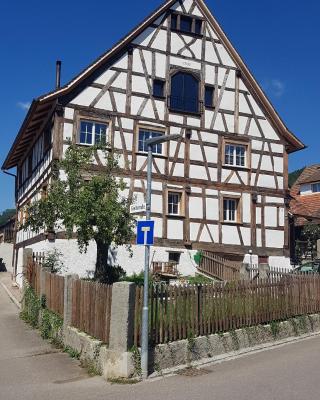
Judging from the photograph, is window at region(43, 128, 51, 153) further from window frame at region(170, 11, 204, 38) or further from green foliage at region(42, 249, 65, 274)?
window frame at region(170, 11, 204, 38)

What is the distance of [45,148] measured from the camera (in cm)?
2367

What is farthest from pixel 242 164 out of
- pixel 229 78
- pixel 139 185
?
pixel 139 185

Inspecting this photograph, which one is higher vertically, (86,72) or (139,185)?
(86,72)

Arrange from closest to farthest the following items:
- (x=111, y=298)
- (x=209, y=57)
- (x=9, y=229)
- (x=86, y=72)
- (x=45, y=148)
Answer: (x=111, y=298) < (x=86, y=72) < (x=45, y=148) < (x=209, y=57) < (x=9, y=229)

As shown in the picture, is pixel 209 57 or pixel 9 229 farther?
pixel 9 229

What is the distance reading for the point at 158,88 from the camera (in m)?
24.1

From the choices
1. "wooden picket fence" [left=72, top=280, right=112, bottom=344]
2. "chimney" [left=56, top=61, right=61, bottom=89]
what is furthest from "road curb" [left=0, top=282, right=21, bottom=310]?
"chimney" [left=56, top=61, right=61, bottom=89]

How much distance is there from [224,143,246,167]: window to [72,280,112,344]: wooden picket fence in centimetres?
1467

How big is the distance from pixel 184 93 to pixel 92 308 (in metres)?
15.9

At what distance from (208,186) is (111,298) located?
49.5 feet

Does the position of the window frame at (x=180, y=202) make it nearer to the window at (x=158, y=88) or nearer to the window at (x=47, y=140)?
the window at (x=158, y=88)

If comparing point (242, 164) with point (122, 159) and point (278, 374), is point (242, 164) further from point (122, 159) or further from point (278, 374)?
point (278, 374)

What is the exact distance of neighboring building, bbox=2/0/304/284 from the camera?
A: 73.0 feet

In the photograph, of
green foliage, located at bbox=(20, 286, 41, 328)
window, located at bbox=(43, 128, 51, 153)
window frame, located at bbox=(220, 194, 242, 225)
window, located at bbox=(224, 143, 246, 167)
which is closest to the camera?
green foliage, located at bbox=(20, 286, 41, 328)
